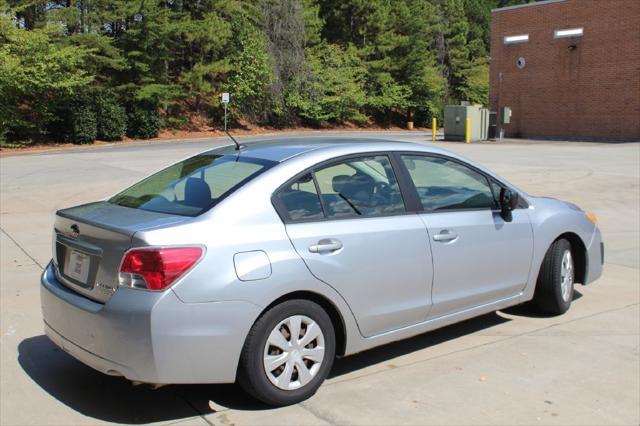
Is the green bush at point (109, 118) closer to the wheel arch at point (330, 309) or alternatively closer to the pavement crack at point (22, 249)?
the pavement crack at point (22, 249)

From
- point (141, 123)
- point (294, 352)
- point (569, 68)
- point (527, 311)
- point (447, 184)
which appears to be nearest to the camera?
point (294, 352)

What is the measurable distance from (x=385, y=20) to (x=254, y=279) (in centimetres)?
5212

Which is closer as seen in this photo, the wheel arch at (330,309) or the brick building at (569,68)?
the wheel arch at (330,309)

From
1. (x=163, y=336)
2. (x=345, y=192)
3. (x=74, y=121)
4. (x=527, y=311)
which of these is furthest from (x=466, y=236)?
(x=74, y=121)

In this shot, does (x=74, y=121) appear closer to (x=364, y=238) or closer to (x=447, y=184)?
(x=447, y=184)

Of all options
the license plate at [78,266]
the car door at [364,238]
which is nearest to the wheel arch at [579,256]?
the car door at [364,238]

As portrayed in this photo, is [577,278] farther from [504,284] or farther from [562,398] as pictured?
[562,398]

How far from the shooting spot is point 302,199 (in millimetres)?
4074

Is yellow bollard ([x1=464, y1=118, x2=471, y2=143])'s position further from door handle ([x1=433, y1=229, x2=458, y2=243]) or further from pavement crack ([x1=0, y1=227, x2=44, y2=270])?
door handle ([x1=433, y1=229, x2=458, y2=243])

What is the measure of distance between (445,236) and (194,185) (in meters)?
1.76

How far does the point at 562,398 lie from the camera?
3955 mm

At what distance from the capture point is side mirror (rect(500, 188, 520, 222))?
16.2 feet

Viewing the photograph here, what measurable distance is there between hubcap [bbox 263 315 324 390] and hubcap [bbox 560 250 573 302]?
99.2 inches

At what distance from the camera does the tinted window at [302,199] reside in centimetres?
397
